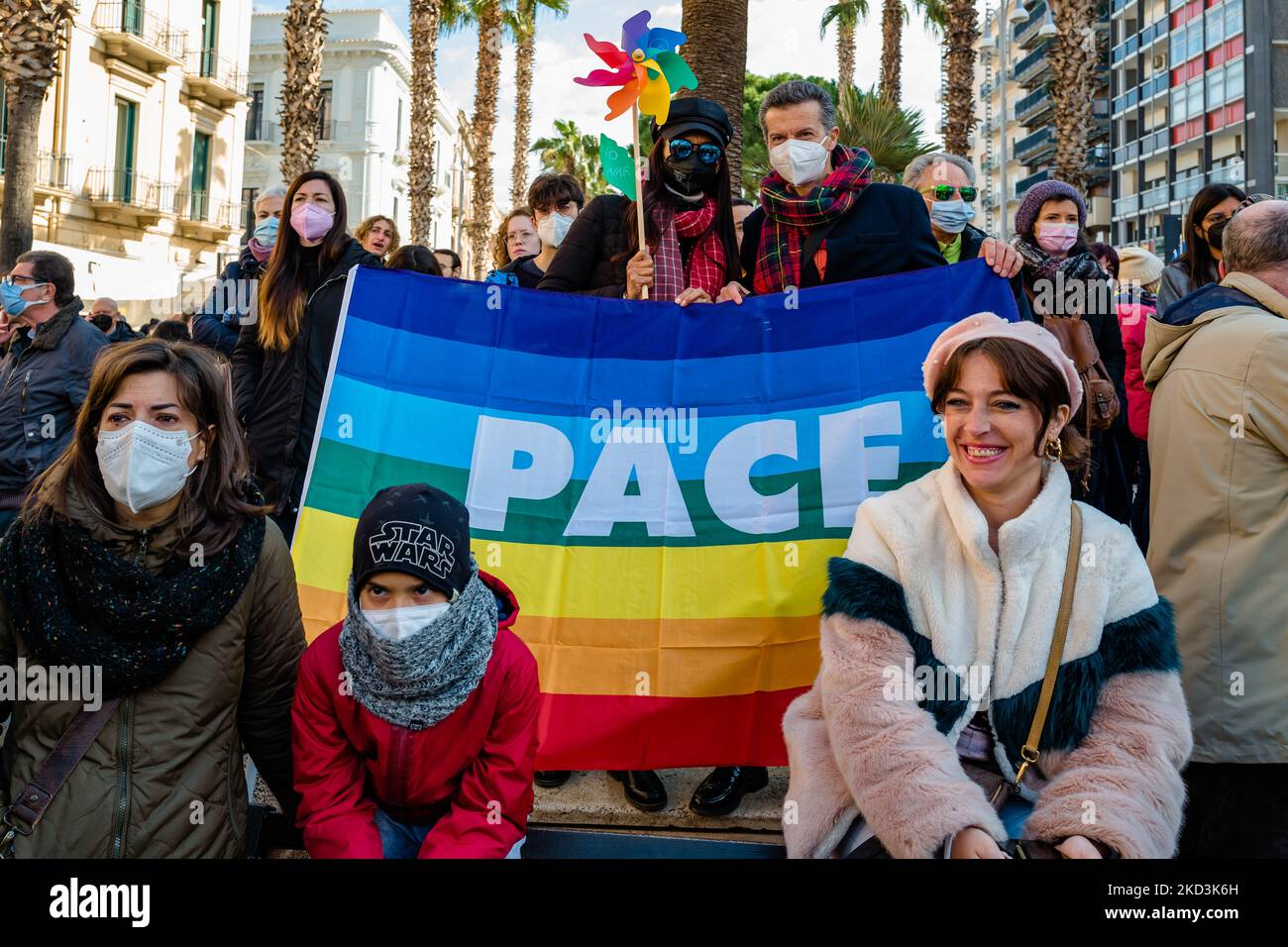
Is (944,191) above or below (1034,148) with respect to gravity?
below

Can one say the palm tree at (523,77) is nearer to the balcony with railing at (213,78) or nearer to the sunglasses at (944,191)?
the balcony with railing at (213,78)

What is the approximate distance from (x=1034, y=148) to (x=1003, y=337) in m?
69.4

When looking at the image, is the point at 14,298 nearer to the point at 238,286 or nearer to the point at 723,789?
the point at 238,286

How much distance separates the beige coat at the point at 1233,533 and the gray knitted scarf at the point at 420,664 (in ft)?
6.28

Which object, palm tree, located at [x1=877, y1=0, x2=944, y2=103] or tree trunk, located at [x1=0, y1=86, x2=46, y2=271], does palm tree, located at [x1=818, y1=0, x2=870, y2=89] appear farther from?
tree trunk, located at [x1=0, y1=86, x2=46, y2=271]

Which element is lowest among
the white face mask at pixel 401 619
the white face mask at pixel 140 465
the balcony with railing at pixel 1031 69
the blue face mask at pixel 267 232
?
the white face mask at pixel 401 619

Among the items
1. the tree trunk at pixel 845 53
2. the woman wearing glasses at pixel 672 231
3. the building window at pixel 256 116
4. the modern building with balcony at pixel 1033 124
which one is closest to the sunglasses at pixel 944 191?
the woman wearing glasses at pixel 672 231

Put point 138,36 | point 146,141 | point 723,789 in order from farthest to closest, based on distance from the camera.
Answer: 1. point 146,141
2. point 138,36
3. point 723,789

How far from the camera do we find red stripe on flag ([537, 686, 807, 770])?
11.1ft

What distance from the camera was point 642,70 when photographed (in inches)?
154

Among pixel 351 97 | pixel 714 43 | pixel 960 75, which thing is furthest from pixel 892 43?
pixel 351 97

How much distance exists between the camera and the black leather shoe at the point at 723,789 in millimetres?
3350

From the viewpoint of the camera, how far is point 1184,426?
3.03 meters
